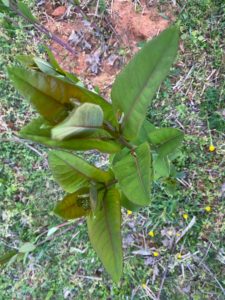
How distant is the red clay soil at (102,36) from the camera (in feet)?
8.52

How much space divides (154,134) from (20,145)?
5.24 ft

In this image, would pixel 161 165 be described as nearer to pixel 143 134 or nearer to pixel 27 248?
pixel 143 134

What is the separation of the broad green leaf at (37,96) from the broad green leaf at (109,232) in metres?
0.42

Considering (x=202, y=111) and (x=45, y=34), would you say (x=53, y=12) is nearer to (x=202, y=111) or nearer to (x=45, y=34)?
(x=45, y=34)

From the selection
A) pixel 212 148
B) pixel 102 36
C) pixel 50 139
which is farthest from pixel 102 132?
pixel 102 36

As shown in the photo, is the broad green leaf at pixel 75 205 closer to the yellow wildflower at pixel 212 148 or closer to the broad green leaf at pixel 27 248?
the yellow wildflower at pixel 212 148

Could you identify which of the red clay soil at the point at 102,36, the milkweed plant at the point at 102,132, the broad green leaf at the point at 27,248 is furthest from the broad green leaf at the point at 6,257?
the milkweed plant at the point at 102,132

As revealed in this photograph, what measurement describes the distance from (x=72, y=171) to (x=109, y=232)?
0.23m

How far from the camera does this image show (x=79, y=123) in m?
1.01

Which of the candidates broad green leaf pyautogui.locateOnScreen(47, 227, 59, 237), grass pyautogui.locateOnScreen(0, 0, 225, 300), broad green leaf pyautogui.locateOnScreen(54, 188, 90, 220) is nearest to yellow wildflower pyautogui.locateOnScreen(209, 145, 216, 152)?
grass pyautogui.locateOnScreen(0, 0, 225, 300)

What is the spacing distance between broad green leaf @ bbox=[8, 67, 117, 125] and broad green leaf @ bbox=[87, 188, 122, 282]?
0.42 metres

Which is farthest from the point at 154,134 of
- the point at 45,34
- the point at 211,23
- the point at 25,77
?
the point at 45,34

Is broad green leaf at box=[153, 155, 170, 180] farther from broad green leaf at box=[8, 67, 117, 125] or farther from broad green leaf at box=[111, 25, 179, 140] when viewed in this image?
broad green leaf at box=[8, 67, 117, 125]

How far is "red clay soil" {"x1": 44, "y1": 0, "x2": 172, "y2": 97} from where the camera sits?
260cm
